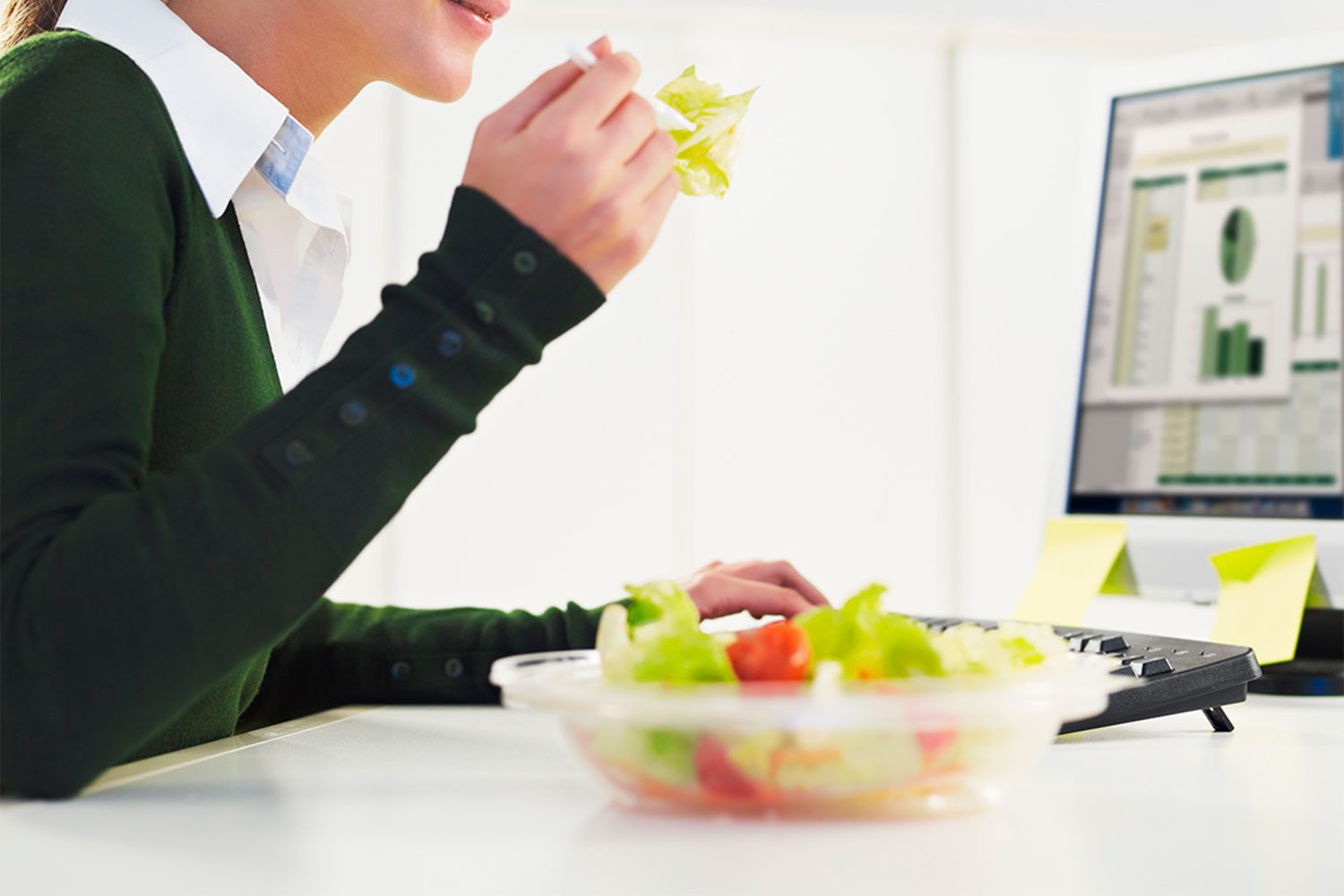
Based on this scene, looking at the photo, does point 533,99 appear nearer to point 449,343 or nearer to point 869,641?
point 449,343

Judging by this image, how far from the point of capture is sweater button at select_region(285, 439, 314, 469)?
58cm

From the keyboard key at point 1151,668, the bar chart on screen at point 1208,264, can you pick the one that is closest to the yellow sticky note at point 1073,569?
the bar chart on screen at point 1208,264

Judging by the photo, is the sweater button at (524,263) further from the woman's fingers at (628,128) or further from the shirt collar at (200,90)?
the shirt collar at (200,90)

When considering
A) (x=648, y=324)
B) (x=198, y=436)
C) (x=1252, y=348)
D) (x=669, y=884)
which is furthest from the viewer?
(x=648, y=324)

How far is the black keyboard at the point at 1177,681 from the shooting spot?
2.49 feet

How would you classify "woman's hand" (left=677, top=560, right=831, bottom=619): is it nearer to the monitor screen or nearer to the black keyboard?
the black keyboard

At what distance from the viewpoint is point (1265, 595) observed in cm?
107

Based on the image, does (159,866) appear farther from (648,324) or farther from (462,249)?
(648,324)

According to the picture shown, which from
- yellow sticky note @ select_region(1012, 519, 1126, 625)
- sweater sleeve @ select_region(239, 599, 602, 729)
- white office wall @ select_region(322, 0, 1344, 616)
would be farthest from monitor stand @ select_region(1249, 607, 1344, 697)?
white office wall @ select_region(322, 0, 1344, 616)

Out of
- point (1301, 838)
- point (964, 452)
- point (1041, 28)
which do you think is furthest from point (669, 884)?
point (1041, 28)

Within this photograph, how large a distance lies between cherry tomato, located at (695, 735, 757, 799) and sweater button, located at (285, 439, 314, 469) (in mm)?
207

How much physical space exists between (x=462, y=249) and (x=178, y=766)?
0.95 ft

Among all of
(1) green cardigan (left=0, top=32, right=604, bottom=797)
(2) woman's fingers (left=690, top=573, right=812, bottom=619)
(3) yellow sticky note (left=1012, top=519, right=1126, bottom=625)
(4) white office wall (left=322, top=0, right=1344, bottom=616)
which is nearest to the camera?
(1) green cardigan (left=0, top=32, right=604, bottom=797)

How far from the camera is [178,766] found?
69cm
